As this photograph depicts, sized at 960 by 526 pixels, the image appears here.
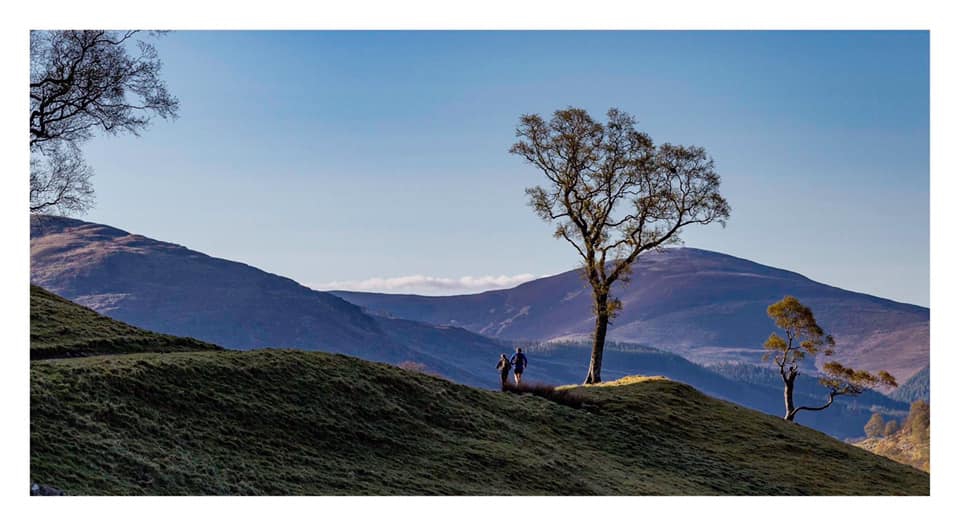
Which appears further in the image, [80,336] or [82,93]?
[82,93]

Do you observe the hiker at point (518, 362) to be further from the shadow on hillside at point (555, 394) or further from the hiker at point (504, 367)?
the shadow on hillside at point (555, 394)

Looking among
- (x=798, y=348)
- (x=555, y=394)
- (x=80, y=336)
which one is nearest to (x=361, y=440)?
(x=80, y=336)

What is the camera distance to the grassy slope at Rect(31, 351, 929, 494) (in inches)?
839

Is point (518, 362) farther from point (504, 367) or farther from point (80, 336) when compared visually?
point (80, 336)

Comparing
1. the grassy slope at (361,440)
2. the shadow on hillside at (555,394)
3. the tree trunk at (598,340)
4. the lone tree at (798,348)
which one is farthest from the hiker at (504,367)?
the lone tree at (798,348)

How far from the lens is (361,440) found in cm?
2684

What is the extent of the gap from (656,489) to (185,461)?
13.7 m

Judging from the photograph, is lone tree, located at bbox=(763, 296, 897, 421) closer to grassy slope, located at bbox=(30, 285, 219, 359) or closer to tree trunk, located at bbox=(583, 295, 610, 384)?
tree trunk, located at bbox=(583, 295, 610, 384)

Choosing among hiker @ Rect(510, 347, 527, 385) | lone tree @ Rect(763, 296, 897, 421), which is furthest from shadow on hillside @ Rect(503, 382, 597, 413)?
lone tree @ Rect(763, 296, 897, 421)

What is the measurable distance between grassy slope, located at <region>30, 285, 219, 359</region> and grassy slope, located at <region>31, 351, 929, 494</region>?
13.2 ft

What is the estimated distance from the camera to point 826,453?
133 ft

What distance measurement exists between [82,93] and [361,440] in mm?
25084
